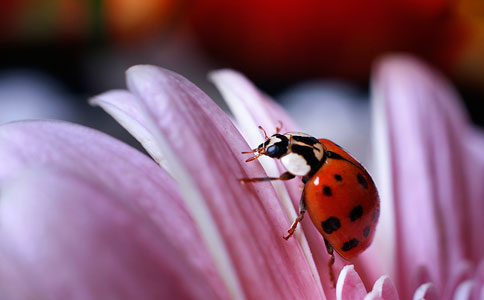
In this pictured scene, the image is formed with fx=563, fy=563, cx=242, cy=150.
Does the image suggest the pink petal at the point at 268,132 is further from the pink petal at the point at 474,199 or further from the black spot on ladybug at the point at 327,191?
the pink petal at the point at 474,199

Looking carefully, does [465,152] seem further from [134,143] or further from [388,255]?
[134,143]

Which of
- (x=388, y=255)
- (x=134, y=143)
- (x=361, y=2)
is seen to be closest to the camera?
(x=388, y=255)

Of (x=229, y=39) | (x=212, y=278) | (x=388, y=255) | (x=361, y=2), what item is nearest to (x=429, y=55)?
(x=361, y=2)

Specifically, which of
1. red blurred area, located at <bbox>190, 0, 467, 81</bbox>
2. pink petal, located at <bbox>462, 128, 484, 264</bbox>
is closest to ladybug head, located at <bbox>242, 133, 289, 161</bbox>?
pink petal, located at <bbox>462, 128, 484, 264</bbox>

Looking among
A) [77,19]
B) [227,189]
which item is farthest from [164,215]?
[77,19]

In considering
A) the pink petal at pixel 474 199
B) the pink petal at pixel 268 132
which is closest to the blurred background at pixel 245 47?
the pink petal at pixel 474 199

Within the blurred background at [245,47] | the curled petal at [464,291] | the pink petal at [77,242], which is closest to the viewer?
the pink petal at [77,242]
